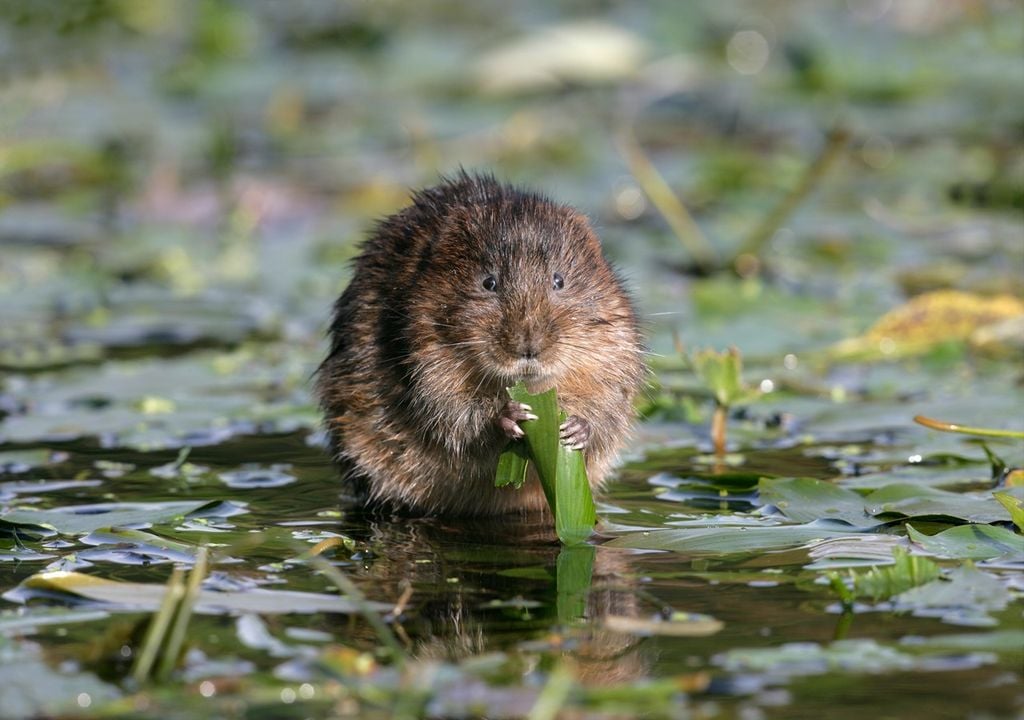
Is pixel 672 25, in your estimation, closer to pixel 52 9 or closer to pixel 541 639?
pixel 52 9

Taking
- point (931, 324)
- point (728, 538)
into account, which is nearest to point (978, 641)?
point (728, 538)

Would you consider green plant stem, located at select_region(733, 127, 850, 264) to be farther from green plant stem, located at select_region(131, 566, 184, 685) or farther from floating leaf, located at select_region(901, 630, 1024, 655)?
green plant stem, located at select_region(131, 566, 184, 685)

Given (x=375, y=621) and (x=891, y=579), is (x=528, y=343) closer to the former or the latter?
(x=891, y=579)

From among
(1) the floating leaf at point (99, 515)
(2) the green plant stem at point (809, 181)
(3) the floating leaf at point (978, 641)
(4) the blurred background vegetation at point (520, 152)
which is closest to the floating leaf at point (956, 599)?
(3) the floating leaf at point (978, 641)

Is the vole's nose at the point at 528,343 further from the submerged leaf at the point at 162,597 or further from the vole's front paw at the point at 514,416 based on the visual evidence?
the submerged leaf at the point at 162,597

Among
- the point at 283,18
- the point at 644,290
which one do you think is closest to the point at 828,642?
the point at 644,290

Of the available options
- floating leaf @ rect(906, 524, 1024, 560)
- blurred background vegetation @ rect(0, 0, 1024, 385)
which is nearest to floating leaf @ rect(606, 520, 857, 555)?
floating leaf @ rect(906, 524, 1024, 560)
